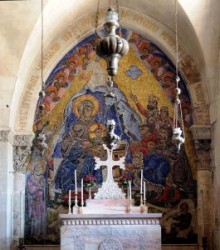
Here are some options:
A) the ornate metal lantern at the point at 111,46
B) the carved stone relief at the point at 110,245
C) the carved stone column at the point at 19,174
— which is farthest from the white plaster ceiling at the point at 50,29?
the ornate metal lantern at the point at 111,46

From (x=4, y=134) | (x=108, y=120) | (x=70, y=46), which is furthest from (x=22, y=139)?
(x=70, y=46)

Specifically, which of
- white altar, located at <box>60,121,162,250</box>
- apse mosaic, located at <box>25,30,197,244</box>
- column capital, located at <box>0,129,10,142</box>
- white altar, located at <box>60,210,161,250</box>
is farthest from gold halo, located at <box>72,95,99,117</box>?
white altar, located at <box>60,210,161,250</box>

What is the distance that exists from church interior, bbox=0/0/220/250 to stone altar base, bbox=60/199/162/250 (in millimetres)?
508

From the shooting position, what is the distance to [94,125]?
13.7 meters

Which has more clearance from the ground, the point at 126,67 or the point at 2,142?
the point at 126,67

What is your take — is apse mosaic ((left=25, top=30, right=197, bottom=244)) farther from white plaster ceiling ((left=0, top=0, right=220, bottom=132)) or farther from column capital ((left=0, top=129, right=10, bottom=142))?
column capital ((left=0, top=129, right=10, bottom=142))

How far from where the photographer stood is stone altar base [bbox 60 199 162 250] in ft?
37.4

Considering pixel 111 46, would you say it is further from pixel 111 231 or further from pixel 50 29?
pixel 50 29

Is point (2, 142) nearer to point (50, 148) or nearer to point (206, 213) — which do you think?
point (50, 148)

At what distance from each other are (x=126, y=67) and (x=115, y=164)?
2.18 metres

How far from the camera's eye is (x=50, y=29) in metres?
13.1

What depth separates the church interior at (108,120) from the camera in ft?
41.0

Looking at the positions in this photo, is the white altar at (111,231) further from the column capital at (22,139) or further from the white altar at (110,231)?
the column capital at (22,139)

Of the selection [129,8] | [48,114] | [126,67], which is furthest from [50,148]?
[129,8]
